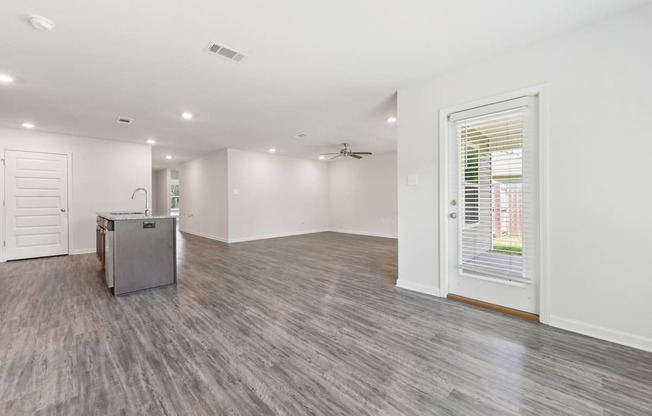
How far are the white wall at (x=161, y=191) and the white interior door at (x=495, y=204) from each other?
1194 cm

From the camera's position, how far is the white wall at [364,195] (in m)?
8.55

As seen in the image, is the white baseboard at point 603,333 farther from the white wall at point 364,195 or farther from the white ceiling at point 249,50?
the white wall at point 364,195

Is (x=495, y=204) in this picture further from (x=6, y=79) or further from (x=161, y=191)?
(x=161, y=191)

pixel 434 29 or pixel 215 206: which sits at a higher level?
pixel 434 29

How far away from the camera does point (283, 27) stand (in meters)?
2.39

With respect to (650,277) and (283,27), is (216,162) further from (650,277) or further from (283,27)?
(650,277)

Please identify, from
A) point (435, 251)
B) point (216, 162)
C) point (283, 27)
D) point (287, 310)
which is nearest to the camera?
point (283, 27)

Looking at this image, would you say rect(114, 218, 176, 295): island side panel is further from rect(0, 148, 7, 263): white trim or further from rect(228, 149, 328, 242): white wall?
rect(0, 148, 7, 263): white trim

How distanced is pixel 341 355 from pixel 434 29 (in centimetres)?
278

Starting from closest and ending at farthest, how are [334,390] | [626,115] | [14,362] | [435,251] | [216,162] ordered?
[334,390], [14,362], [626,115], [435,251], [216,162]

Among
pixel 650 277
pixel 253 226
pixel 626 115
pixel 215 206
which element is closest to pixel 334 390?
pixel 650 277

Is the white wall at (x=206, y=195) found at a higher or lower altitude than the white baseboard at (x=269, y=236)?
higher

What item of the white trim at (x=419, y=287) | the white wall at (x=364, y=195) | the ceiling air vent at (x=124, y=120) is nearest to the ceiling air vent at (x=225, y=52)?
the ceiling air vent at (x=124, y=120)

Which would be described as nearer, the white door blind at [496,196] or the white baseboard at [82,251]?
the white door blind at [496,196]
